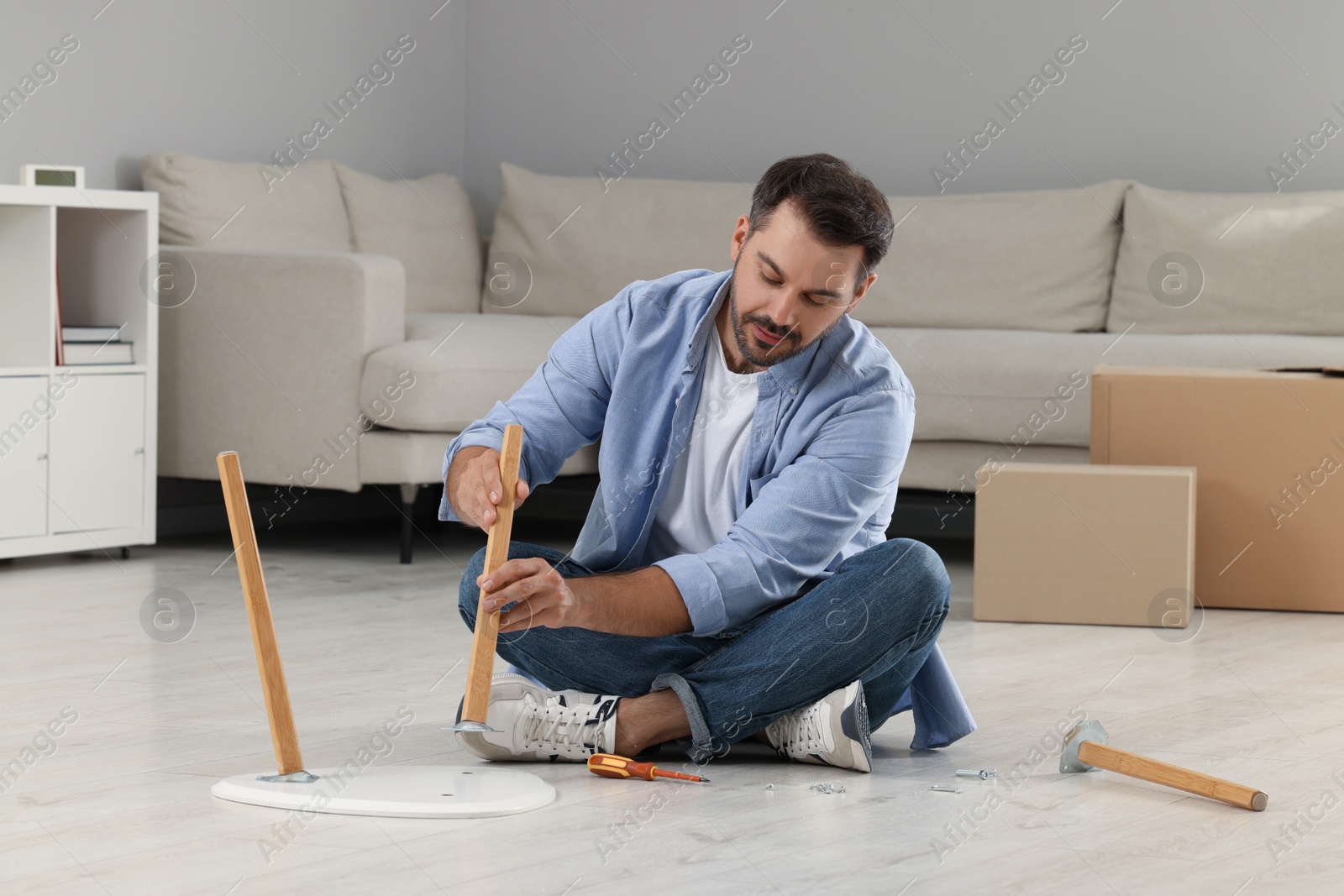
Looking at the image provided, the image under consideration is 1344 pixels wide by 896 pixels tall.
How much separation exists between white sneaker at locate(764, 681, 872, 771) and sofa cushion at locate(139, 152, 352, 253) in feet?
7.38

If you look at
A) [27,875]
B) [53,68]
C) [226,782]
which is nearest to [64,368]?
[53,68]

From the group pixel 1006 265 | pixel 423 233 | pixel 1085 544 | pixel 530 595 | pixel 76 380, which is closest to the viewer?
pixel 530 595

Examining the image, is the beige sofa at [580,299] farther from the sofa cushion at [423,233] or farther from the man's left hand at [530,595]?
the man's left hand at [530,595]

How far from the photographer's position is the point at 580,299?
425 cm

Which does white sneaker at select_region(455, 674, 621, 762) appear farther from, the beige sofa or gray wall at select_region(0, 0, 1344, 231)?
gray wall at select_region(0, 0, 1344, 231)

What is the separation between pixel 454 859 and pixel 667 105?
11.3 feet

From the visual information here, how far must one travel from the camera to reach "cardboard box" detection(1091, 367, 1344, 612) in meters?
3.02

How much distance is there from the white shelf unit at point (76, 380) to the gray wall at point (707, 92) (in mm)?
264

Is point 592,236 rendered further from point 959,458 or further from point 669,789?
point 669,789

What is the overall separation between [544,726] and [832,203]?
24.6 inches

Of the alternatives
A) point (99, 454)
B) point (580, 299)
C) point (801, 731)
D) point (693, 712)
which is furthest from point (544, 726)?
point (580, 299)

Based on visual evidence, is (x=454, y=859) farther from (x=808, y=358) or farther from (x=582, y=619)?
(x=808, y=358)

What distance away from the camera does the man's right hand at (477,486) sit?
163 centimetres

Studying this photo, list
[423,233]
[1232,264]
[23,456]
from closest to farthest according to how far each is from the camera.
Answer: [23,456]
[1232,264]
[423,233]
